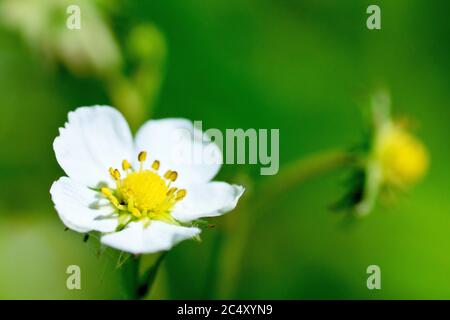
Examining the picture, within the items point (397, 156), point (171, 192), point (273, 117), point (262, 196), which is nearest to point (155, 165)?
point (171, 192)

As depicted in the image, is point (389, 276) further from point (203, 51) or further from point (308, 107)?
point (203, 51)

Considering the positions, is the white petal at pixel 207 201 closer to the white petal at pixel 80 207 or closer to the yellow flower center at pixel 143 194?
the yellow flower center at pixel 143 194

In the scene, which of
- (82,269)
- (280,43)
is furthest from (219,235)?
(280,43)

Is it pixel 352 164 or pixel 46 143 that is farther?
pixel 46 143

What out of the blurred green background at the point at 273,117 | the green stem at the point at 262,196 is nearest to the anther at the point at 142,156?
the green stem at the point at 262,196

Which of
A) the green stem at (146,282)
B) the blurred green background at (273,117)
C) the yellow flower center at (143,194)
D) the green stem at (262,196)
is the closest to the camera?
the green stem at (146,282)
